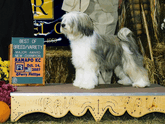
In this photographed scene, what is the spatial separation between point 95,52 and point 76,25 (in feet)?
1.27

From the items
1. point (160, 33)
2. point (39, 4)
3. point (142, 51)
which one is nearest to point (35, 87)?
point (39, 4)

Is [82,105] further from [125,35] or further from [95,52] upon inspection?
[125,35]

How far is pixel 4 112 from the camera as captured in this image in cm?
250

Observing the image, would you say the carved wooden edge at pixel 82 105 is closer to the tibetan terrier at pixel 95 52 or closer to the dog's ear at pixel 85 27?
the tibetan terrier at pixel 95 52

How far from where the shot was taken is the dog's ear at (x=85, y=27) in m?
2.66

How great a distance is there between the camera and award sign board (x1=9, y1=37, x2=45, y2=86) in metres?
2.92

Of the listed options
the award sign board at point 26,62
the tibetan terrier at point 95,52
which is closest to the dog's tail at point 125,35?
the tibetan terrier at point 95,52

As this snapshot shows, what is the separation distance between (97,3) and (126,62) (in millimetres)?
1381

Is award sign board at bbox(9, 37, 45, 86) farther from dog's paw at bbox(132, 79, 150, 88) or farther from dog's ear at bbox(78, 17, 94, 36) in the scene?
dog's paw at bbox(132, 79, 150, 88)

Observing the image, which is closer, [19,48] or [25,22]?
[19,48]

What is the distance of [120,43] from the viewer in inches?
116

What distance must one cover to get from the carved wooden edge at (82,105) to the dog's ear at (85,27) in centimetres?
76

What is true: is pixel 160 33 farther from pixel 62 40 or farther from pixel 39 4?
pixel 39 4

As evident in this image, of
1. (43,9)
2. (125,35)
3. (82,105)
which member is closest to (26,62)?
(82,105)
